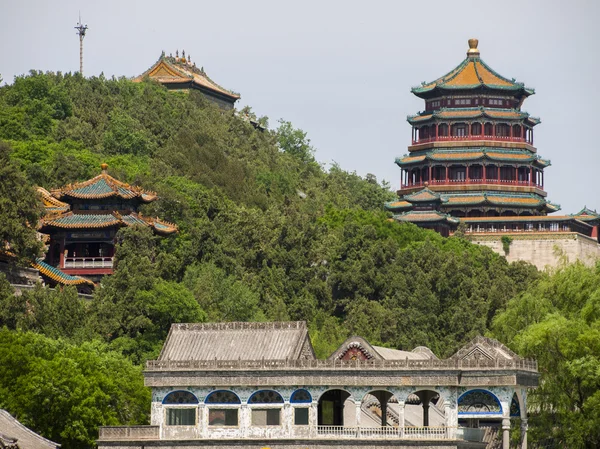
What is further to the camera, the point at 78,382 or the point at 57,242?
the point at 57,242

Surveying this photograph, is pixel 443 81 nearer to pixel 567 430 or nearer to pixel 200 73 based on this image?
pixel 200 73

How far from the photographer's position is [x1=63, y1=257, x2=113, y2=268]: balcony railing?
9969cm

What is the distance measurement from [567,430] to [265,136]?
254ft

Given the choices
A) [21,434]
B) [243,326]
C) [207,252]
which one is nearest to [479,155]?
[207,252]

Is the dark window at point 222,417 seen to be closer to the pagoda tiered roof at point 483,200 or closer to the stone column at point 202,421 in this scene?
the stone column at point 202,421

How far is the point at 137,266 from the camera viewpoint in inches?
3661

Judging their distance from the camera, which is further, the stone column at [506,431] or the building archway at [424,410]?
the building archway at [424,410]

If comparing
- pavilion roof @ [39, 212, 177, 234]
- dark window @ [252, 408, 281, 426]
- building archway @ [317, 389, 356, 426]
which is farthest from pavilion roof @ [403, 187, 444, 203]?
dark window @ [252, 408, 281, 426]

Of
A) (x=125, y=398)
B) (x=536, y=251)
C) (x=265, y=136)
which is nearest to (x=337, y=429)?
(x=125, y=398)

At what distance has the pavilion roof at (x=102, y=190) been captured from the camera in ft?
330

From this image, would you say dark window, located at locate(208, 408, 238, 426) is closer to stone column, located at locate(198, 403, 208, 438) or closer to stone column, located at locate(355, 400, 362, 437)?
stone column, located at locate(198, 403, 208, 438)

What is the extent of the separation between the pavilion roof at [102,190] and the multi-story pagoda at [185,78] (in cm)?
4507

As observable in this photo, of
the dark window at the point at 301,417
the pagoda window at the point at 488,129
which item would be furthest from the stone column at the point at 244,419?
the pagoda window at the point at 488,129

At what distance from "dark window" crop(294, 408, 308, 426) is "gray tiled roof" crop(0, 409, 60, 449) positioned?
33.9ft
